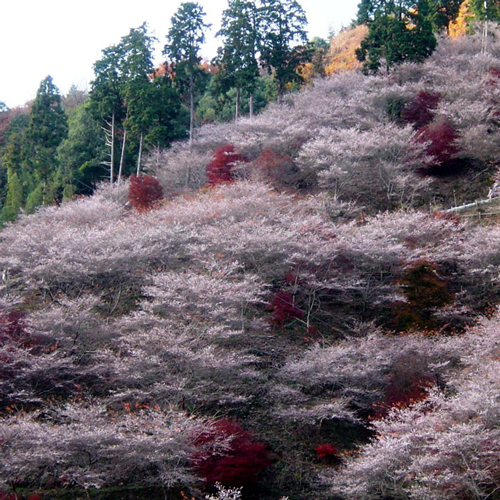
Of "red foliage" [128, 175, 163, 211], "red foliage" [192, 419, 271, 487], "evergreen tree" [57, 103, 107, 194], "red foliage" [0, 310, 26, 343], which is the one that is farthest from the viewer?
"evergreen tree" [57, 103, 107, 194]

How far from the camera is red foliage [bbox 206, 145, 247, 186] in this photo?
27698mm

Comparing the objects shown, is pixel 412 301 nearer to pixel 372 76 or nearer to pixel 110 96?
pixel 372 76

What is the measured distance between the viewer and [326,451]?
1391 cm

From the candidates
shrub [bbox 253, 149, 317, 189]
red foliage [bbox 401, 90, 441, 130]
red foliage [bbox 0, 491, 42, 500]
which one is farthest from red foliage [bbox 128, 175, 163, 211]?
red foliage [bbox 0, 491, 42, 500]

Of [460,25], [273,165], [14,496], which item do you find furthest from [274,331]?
[460,25]

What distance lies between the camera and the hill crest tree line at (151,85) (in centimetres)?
3094

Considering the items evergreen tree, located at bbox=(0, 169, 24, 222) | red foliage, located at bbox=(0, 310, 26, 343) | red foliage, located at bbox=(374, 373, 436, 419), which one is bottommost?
red foliage, located at bbox=(374, 373, 436, 419)

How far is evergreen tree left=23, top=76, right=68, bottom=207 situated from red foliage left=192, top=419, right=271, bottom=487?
2369 cm

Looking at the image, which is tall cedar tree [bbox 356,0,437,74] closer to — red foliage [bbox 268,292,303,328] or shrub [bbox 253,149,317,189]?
shrub [bbox 253,149,317,189]

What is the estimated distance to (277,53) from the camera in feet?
112

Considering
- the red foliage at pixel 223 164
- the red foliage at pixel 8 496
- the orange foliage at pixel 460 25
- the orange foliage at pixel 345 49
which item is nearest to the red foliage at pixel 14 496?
the red foliage at pixel 8 496

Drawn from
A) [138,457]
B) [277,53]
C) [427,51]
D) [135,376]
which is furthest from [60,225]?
[427,51]

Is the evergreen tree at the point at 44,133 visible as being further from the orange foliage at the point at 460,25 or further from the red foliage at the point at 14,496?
the orange foliage at the point at 460,25

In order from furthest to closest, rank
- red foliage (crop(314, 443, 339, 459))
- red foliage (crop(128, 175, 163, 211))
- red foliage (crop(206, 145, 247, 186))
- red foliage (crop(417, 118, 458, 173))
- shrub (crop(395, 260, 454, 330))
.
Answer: red foliage (crop(206, 145, 247, 186)) < red foliage (crop(128, 175, 163, 211)) < red foliage (crop(417, 118, 458, 173)) < shrub (crop(395, 260, 454, 330)) < red foliage (crop(314, 443, 339, 459))
